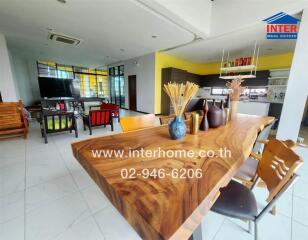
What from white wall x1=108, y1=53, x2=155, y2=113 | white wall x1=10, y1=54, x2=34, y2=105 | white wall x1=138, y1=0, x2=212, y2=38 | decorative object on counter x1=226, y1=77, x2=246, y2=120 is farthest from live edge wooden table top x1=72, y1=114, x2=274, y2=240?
white wall x1=10, y1=54, x2=34, y2=105

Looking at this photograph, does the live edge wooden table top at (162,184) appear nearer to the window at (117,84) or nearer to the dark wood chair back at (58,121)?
the dark wood chair back at (58,121)

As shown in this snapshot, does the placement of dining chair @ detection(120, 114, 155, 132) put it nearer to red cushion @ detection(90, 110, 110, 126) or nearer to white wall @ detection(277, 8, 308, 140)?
red cushion @ detection(90, 110, 110, 126)

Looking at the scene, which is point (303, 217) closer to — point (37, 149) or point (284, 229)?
point (284, 229)

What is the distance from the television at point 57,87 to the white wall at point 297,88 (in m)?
8.77

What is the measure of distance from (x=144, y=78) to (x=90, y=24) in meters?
3.45

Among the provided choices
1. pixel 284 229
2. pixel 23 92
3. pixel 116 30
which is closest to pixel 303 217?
pixel 284 229

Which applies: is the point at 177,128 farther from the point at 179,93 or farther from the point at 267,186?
the point at 267,186

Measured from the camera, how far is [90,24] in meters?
3.58

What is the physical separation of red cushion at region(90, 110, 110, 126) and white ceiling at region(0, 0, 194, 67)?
2271 mm

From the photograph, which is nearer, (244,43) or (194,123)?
(194,123)

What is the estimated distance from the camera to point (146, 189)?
55cm

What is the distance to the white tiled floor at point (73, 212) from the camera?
3.73 ft

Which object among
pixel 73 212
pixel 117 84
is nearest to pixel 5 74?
pixel 73 212

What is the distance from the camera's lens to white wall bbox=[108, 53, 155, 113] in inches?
252
